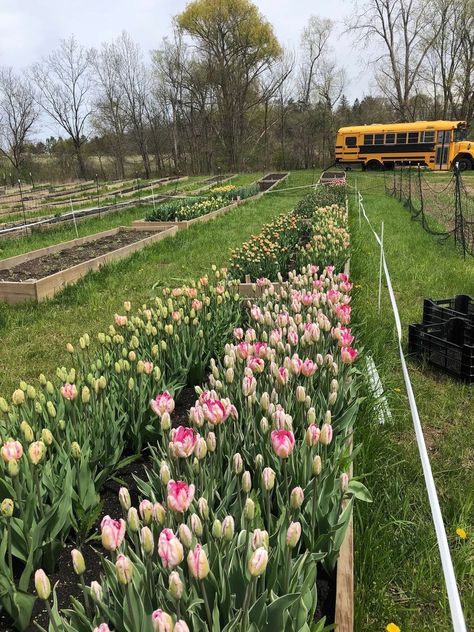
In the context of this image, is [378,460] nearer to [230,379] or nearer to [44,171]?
[230,379]

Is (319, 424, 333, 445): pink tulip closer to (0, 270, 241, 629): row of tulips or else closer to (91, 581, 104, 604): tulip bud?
(91, 581, 104, 604): tulip bud

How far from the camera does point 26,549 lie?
1678mm

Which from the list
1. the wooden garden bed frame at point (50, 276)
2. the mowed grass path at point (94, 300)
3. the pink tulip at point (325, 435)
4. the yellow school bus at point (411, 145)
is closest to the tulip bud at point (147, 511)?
the pink tulip at point (325, 435)

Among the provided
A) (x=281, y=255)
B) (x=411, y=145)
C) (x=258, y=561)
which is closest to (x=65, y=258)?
(x=281, y=255)

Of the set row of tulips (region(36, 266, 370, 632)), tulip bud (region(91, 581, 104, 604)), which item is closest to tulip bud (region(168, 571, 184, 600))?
row of tulips (region(36, 266, 370, 632))

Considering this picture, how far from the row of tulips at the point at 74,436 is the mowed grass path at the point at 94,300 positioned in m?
1.41

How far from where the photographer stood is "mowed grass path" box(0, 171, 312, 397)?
4.38 m

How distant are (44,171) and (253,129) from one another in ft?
55.3

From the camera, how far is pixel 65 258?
818 cm

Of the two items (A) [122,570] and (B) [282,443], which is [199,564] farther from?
(B) [282,443]

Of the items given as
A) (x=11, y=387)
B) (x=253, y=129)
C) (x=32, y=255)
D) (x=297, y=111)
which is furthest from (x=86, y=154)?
(x=11, y=387)

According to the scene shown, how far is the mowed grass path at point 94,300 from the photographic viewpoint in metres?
4.38

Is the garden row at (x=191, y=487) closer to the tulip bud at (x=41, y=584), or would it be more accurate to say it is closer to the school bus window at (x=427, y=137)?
the tulip bud at (x=41, y=584)

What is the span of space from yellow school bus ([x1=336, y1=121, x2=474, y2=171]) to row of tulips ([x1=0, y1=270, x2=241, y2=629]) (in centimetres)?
2345
